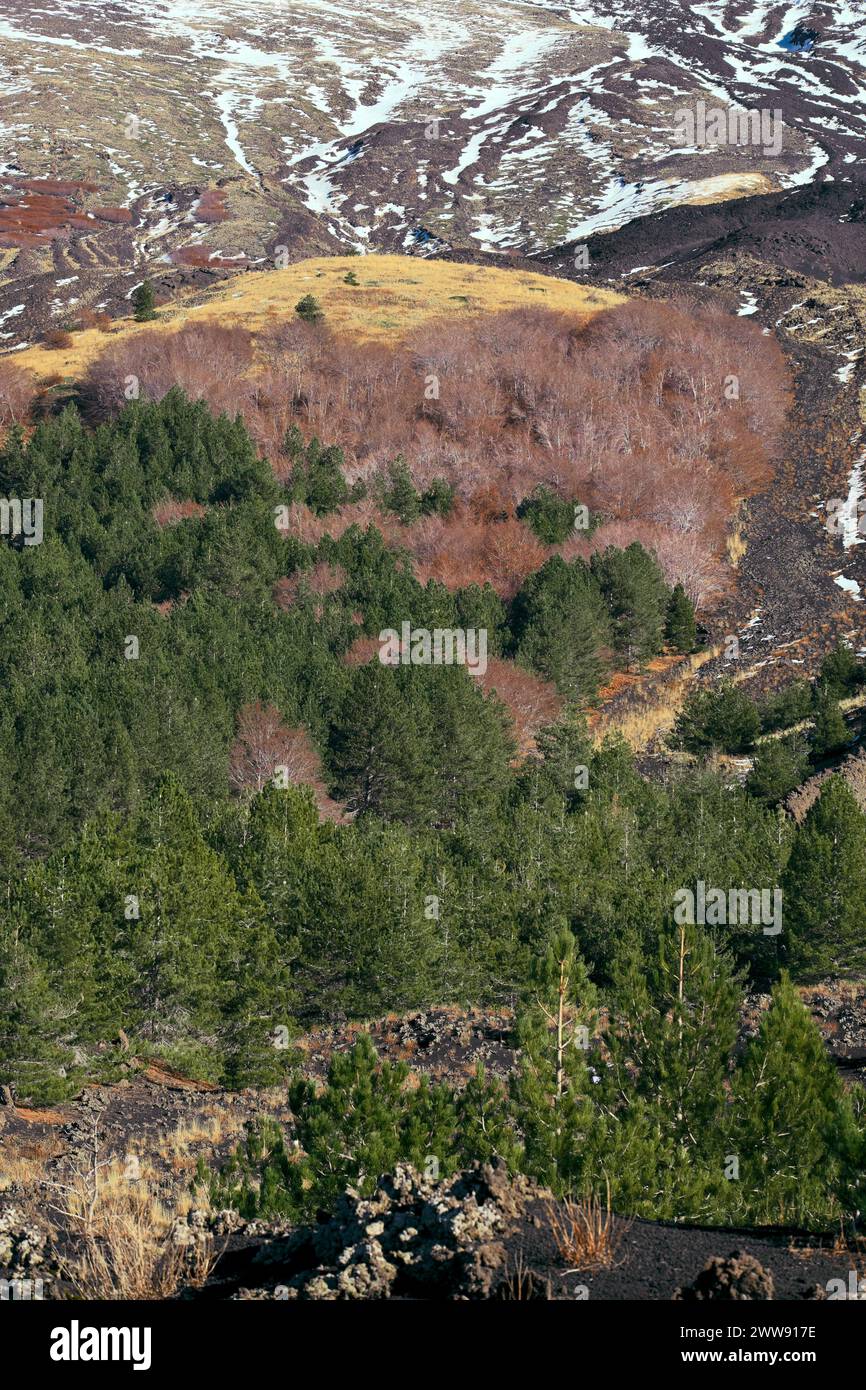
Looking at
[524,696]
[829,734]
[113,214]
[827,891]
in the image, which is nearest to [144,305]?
[524,696]

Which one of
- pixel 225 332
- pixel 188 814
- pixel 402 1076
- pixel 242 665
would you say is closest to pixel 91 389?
pixel 225 332

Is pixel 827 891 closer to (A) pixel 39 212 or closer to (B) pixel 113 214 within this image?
(A) pixel 39 212

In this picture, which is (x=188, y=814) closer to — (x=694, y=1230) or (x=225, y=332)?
(x=694, y=1230)

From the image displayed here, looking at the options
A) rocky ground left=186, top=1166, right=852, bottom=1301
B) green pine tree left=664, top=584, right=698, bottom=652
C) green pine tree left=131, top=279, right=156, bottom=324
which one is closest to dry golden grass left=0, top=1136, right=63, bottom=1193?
rocky ground left=186, top=1166, right=852, bottom=1301

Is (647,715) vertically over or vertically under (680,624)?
under

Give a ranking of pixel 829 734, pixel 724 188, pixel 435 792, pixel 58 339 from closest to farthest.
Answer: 1. pixel 435 792
2. pixel 829 734
3. pixel 58 339
4. pixel 724 188

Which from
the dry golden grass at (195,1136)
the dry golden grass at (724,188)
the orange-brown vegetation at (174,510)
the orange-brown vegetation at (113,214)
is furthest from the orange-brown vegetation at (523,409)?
the dry golden grass at (724,188)
